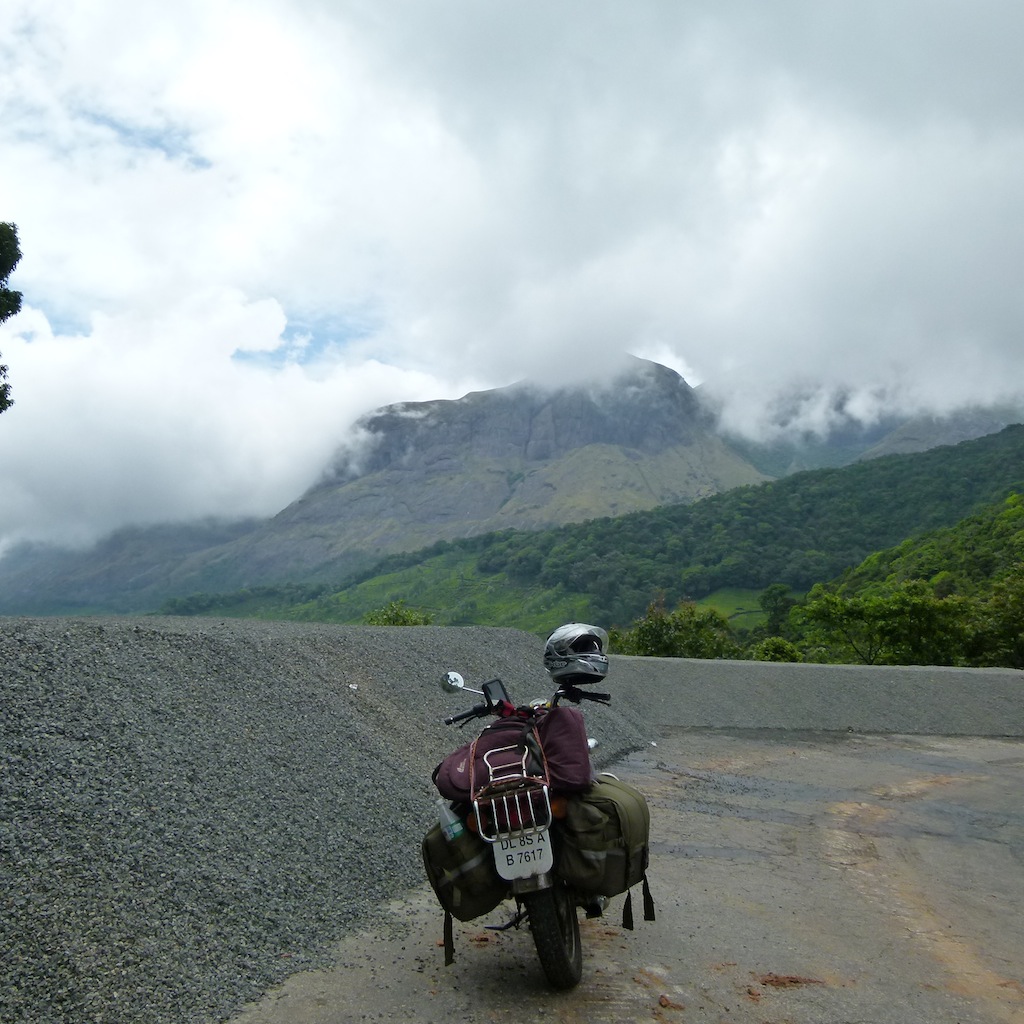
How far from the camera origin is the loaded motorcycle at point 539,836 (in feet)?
14.4

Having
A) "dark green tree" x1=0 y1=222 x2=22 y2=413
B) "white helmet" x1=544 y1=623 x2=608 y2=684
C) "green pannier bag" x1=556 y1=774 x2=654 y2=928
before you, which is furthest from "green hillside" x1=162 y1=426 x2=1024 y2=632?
"green pannier bag" x1=556 y1=774 x2=654 y2=928

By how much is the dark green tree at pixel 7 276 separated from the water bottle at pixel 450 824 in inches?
817

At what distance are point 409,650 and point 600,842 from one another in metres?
10.2

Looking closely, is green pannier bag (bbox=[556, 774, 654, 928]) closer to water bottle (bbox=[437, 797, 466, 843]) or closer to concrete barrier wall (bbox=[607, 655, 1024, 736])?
water bottle (bbox=[437, 797, 466, 843])

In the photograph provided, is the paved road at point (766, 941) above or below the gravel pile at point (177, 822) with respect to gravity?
below

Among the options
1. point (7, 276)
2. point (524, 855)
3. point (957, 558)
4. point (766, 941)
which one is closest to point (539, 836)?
point (524, 855)

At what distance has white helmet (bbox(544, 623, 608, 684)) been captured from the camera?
Result: 16.9 feet

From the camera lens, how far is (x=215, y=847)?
222 inches

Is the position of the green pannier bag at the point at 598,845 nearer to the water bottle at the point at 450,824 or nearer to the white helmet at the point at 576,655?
the water bottle at the point at 450,824

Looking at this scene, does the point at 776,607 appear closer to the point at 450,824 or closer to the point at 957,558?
the point at 957,558

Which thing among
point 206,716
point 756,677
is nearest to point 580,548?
point 756,677

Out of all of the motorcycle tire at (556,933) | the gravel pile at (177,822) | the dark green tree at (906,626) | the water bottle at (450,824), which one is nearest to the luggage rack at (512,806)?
the water bottle at (450,824)

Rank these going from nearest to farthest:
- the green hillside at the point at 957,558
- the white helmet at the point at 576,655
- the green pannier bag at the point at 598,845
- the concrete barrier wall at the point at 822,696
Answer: the green pannier bag at the point at 598,845 < the white helmet at the point at 576,655 < the concrete barrier wall at the point at 822,696 < the green hillside at the point at 957,558

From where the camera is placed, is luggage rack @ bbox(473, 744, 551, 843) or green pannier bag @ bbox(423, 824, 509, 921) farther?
green pannier bag @ bbox(423, 824, 509, 921)
